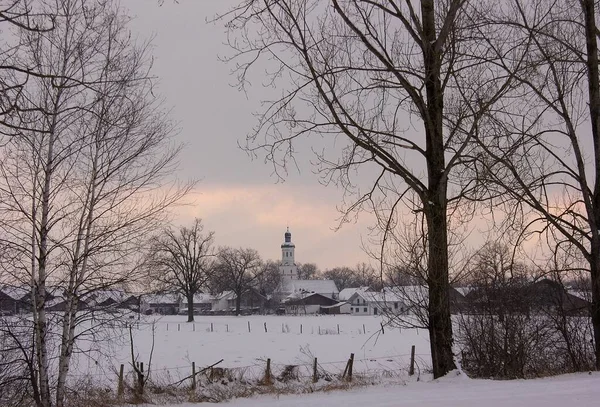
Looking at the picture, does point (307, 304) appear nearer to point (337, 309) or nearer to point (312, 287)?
point (337, 309)

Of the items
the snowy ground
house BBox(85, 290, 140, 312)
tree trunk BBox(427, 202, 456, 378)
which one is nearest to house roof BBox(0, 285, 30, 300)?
house BBox(85, 290, 140, 312)

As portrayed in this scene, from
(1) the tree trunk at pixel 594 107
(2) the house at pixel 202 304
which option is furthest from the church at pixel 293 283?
(1) the tree trunk at pixel 594 107

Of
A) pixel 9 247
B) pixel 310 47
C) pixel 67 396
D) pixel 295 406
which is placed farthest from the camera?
pixel 67 396

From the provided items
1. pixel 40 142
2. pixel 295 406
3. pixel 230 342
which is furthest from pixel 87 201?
pixel 230 342

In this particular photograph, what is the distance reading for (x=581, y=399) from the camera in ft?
19.7

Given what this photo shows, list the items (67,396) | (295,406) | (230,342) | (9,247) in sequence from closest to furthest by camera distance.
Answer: (295,406)
(9,247)
(67,396)
(230,342)

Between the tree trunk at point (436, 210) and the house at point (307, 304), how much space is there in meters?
98.9

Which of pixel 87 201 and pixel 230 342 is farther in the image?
pixel 230 342

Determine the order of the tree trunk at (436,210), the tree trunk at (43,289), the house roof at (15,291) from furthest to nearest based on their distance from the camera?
the house roof at (15,291)
the tree trunk at (43,289)
the tree trunk at (436,210)

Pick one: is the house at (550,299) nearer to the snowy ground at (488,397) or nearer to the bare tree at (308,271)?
the snowy ground at (488,397)

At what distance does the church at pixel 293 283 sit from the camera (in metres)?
121

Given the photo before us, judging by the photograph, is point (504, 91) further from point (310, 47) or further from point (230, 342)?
point (230, 342)

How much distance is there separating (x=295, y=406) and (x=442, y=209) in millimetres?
4227

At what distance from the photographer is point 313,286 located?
128 m
